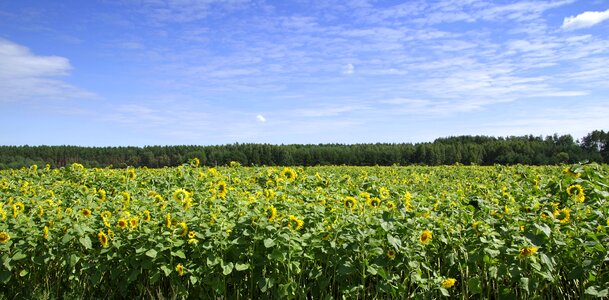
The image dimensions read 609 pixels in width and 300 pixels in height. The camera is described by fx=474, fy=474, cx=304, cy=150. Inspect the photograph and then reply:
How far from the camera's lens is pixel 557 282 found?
3.76 metres

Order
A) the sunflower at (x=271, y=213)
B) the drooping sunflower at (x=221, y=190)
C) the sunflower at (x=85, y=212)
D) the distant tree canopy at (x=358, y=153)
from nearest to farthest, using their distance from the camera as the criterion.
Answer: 1. the sunflower at (x=271, y=213)
2. the sunflower at (x=85, y=212)
3. the drooping sunflower at (x=221, y=190)
4. the distant tree canopy at (x=358, y=153)

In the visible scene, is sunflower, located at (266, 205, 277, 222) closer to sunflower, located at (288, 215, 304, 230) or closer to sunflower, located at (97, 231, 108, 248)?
sunflower, located at (288, 215, 304, 230)

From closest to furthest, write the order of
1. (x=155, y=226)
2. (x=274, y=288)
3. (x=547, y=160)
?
(x=274, y=288) → (x=155, y=226) → (x=547, y=160)

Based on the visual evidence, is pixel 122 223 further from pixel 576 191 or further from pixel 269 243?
pixel 576 191

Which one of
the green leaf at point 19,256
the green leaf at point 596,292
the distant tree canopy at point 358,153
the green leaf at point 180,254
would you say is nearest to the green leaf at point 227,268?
the green leaf at point 180,254

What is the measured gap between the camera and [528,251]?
131 inches

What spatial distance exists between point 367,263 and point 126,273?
198 centimetres

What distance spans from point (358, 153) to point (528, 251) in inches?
2312

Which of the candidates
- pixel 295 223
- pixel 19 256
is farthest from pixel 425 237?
pixel 19 256

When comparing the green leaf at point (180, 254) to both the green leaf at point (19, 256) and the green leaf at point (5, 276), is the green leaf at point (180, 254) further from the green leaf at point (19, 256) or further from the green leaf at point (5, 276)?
the green leaf at point (5, 276)

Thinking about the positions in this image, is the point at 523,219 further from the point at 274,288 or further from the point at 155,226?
the point at 155,226

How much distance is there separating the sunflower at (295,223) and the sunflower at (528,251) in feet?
5.27

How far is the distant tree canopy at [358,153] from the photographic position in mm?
51719

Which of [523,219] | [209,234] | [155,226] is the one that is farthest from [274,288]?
[523,219]
